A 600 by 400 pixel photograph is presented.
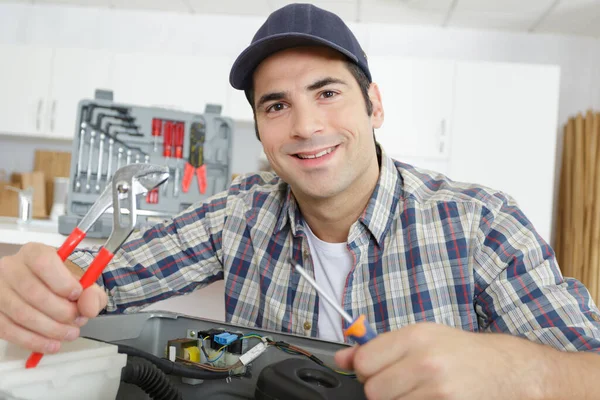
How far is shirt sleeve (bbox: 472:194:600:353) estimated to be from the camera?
67 centimetres

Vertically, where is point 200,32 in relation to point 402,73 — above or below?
above

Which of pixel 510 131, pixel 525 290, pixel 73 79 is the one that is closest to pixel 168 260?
pixel 525 290

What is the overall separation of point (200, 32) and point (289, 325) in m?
2.97

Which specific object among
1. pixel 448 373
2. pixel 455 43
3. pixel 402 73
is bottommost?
pixel 448 373

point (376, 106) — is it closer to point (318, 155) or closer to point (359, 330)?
point (318, 155)

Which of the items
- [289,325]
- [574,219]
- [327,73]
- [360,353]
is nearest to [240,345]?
A: [360,353]

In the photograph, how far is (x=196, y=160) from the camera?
1.75m

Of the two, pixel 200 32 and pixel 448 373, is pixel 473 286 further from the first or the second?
pixel 200 32

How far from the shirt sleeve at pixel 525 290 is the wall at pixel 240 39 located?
Answer: 257cm

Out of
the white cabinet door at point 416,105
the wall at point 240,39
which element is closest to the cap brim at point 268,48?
the white cabinet door at point 416,105

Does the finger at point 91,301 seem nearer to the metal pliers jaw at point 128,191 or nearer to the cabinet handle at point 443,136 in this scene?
the metal pliers jaw at point 128,191

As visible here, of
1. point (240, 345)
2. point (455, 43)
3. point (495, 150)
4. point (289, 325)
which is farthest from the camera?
point (455, 43)

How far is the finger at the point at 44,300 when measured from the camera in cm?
54

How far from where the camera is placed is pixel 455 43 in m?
3.34
